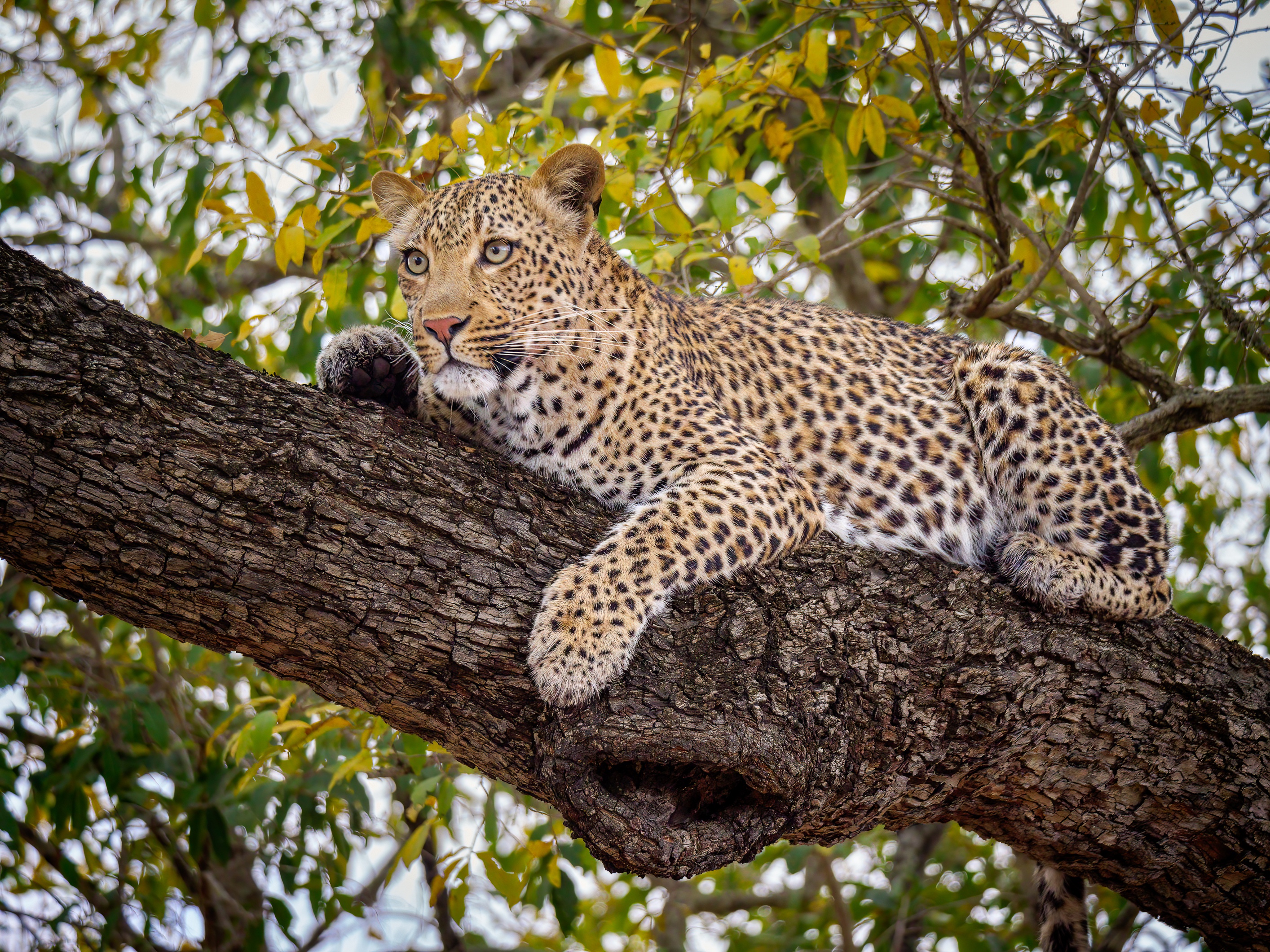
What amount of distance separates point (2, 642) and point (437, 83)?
5794mm

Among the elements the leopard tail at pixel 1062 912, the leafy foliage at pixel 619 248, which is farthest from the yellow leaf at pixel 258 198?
the leopard tail at pixel 1062 912

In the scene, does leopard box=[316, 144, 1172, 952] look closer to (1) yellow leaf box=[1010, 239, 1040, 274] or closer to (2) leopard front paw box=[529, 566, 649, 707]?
(2) leopard front paw box=[529, 566, 649, 707]

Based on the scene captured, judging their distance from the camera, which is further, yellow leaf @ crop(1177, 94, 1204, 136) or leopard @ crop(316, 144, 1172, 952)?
yellow leaf @ crop(1177, 94, 1204, 136)

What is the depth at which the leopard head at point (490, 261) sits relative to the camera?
4898 mm

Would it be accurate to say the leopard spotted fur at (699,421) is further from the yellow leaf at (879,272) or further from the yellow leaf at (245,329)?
the yellow leaf at (879,272)

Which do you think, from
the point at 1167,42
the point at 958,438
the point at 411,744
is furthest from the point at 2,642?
the point at 1167,42

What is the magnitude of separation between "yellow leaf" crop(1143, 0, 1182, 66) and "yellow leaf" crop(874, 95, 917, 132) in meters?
1.15

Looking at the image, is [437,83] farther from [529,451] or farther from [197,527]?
[197,527]

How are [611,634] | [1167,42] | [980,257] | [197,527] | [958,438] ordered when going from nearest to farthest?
1. [197,527]
2. [611,634]
3. [1167,42]
4. [958,438]
5. [980,257]

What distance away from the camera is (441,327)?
15.9 ft

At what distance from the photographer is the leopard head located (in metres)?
4.90

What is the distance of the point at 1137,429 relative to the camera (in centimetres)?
612

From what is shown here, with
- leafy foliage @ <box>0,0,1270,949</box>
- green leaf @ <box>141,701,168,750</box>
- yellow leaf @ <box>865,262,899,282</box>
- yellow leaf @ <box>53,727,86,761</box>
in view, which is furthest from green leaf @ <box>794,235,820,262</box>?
yellow leaf @ <box>865,262,899,282</box>

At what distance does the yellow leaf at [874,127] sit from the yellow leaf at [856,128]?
0.07 feet
